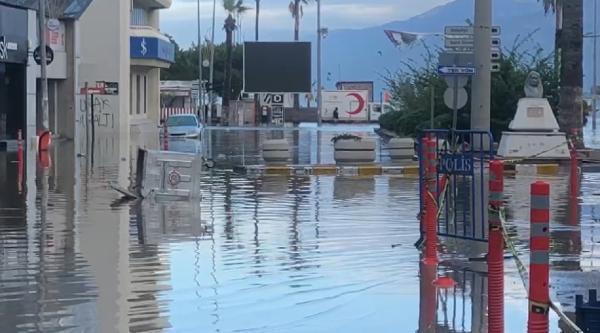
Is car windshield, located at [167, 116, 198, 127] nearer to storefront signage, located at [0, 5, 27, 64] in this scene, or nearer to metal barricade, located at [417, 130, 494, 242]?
storefront signage, located at [0, 5, 27, 64]

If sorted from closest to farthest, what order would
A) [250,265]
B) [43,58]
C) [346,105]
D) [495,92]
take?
[250,265] < [43,58] < [495,92] < [346,105]

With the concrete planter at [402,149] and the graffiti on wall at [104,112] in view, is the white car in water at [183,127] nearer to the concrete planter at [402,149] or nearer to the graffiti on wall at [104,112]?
the graffiti on wall at [104,112]

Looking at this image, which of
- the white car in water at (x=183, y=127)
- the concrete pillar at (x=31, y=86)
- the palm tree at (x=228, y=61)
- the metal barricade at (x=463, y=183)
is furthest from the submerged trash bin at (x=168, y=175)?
the palm tree at (x=228, y=61)

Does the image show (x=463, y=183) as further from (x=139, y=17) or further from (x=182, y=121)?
(x=139, y=17)

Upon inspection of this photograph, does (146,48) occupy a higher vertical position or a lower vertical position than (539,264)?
higher

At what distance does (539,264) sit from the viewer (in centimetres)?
719

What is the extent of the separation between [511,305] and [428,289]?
107 cm

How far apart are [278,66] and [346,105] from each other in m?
32.7

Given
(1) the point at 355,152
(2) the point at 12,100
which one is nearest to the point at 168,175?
(1) the point at 355,152

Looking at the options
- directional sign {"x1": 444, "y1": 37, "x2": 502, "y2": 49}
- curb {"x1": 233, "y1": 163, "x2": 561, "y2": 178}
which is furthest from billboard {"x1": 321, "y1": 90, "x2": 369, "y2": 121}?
directional sign {"x1": 444, "y1": 37, "x2": 502, "y2": 49}

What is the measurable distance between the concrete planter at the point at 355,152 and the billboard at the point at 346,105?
227 ft

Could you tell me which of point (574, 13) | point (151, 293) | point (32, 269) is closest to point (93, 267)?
point (32, 269)

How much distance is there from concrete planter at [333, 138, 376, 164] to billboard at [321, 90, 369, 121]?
227ft

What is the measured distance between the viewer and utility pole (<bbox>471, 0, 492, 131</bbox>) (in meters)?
22.7
